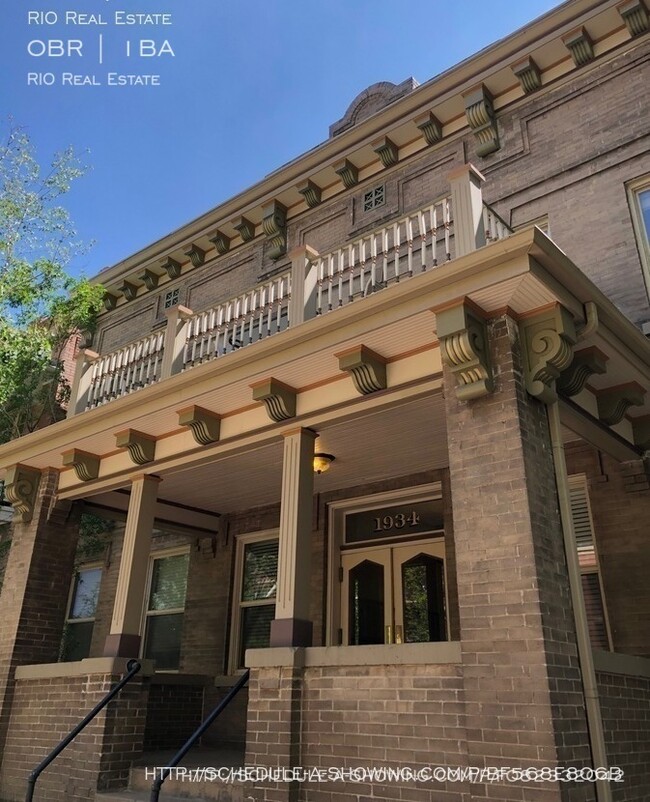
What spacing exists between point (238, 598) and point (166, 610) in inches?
62.8

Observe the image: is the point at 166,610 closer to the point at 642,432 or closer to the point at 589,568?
the point at 589,568

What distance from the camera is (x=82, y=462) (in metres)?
8.74

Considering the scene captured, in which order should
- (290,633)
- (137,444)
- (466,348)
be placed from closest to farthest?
(466,348) → (290,633) → (137,444)

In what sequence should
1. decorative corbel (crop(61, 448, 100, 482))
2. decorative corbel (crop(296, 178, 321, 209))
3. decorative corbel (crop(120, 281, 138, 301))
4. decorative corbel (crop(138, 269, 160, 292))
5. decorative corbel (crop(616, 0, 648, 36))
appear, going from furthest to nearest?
1. decorative corbel (crop(120, 281, 138, 301))
2. decorative corbel (crop(138, 269, 160, 292))
3. decorative corbel (crop(296, 178, 321, 209))
4. decorative corbel (crop(61, 448, 100, 482))
5. decorative corbel (crop(616, 0, 648, 36))

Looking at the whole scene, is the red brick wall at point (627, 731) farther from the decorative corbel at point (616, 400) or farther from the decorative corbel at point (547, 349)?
the decorative corbel at point (616, 400)

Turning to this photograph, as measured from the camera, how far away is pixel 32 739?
782 centimetres

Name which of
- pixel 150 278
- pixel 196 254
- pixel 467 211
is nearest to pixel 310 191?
pixel 196 254

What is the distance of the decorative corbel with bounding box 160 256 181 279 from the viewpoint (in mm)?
13227

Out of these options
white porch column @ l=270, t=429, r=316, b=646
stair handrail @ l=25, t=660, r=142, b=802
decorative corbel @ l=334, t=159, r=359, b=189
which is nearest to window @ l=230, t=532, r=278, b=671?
stair handrail @ l=25, t=660, r=142, b=802

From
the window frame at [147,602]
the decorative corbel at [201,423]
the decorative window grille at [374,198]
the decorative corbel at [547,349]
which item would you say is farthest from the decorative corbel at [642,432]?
the window frame at [147,602]

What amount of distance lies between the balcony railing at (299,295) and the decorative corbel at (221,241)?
161 inches

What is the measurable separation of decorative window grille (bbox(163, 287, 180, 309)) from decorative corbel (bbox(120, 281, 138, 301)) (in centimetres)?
97

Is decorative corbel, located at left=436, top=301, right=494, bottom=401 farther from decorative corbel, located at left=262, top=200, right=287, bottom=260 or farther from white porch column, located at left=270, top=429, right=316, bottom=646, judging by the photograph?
decorative corbel, located at left=262, top=200, right=287, bottom=260

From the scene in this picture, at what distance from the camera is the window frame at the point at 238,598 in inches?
388
